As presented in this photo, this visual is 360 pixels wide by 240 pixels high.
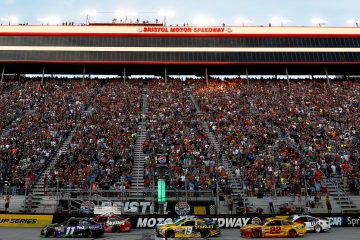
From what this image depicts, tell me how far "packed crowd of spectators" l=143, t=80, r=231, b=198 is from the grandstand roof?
9325mm

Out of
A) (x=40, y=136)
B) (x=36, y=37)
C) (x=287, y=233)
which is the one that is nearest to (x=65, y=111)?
(x=40, y=136)

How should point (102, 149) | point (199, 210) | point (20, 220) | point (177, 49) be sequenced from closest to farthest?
point (20, 220)
point (199, 210)
point (102, 149)
point (177, 49)

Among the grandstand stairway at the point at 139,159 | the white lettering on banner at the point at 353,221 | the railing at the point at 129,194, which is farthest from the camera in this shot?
the grandstand stairway at the point at 139,159

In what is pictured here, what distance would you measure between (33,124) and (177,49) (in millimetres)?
24925

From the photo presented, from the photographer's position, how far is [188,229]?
69.7ft

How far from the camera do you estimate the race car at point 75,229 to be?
21.3 metres

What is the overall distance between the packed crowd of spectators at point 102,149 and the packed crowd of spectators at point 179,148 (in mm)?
→ 1794

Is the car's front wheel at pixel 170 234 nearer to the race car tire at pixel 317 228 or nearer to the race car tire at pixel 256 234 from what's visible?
the race car tire at pixel 256 234

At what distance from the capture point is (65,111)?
138ft

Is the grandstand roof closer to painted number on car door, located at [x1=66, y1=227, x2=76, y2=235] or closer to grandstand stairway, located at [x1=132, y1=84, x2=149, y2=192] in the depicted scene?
grandstand stairway, located at [x1=132, y1=84, x2=149, y2=192]

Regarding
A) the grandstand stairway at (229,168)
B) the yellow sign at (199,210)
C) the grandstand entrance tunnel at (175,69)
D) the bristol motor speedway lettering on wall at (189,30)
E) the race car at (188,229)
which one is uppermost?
the bristol motor speedway lettering on wall at (189,30)

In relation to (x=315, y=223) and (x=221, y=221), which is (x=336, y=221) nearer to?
(x=315, y=223)

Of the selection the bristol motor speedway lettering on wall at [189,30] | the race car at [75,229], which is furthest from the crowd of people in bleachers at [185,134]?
the bristol motor speedway lettering on wall at [189,30]

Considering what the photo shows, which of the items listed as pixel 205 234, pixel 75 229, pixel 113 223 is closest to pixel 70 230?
pixel 75 229
